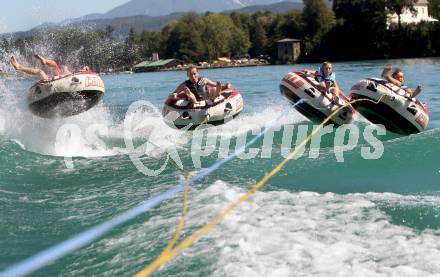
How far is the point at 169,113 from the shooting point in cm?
957

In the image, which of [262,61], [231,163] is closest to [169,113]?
[231,163]

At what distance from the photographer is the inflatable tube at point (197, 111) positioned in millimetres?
9445

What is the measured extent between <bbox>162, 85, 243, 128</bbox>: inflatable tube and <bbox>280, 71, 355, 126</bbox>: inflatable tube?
1.11 metres

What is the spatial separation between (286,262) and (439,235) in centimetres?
141

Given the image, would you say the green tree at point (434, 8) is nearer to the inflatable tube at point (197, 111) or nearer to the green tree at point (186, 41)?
the green tree at point (186, 41)

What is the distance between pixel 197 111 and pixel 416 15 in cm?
5917

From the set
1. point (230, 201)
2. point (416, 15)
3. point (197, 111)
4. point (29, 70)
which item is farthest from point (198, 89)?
point (416, 15)

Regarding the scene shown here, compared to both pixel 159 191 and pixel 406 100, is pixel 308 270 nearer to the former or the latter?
pixel 159 191

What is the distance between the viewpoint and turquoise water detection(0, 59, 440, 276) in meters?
4.16

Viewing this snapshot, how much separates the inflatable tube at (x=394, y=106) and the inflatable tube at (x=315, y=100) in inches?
15.5

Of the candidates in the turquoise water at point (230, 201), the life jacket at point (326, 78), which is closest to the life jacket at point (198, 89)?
the turquoise water at point (230, 201)
